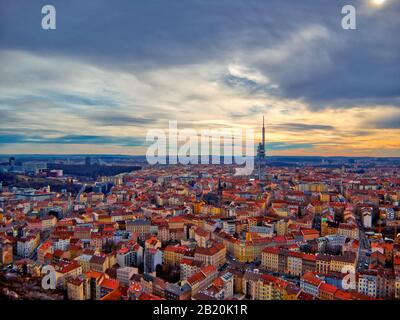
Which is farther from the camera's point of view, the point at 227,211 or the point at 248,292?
the point at 227,211

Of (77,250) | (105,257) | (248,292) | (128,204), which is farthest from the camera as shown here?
(128,204)

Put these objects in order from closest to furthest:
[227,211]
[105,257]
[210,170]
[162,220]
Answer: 1. [105,257]
2. [162,220]
3. [227,211]
4. [210,170]

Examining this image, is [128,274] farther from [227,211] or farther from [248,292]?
[227,211]
